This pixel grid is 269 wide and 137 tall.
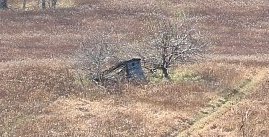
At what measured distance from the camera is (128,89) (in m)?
31.9

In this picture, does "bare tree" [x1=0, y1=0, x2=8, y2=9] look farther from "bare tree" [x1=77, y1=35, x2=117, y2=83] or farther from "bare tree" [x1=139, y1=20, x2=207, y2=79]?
"bare tree" [x1=77, y1=35, x2=117, y2=83]

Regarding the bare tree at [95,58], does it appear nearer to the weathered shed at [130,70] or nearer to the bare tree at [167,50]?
the weathered shed at [130,70]

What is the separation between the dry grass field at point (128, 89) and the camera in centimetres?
2583

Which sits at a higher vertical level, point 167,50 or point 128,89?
point 167,50

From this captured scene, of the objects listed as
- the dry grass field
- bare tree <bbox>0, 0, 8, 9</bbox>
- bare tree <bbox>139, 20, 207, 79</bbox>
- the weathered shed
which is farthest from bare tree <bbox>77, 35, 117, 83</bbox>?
bare tree <bbox>0, 0, 8, 9</bbox>

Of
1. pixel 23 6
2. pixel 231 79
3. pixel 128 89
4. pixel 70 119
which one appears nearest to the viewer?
pixel 70 119

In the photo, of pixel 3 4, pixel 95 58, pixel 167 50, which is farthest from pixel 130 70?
pixel 3 4

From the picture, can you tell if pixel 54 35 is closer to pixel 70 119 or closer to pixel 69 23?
pixel 69 23

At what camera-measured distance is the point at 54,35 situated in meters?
50.0

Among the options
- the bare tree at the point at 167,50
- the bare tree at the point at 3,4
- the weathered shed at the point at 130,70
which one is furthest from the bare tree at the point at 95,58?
the bare tree at the point at 3,4

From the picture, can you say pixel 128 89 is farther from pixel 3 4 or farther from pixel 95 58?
pixel 3 4

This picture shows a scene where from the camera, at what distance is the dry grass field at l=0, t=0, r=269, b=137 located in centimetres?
2583

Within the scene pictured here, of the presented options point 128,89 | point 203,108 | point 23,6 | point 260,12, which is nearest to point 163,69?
point 128,89

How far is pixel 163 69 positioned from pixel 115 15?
2422 cm
